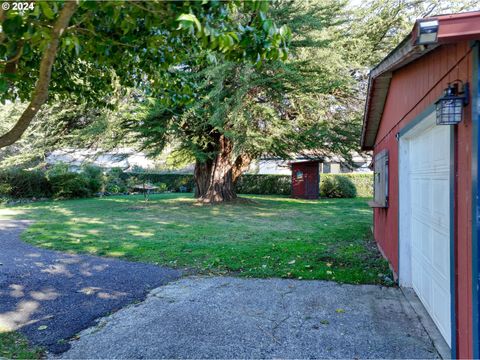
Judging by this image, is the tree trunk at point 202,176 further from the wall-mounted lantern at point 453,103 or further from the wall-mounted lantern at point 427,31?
the wall-mounted lantern at point 427,31

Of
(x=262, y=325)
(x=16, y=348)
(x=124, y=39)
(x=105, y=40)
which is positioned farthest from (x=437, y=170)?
(x=16, y=348)

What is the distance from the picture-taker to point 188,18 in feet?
7.81

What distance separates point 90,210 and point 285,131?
907 centimetres

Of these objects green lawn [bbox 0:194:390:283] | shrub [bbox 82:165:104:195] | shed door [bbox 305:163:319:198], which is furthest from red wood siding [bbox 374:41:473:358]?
shrub [bbox 82:165:104:195]

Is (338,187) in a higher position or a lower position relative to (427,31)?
lower

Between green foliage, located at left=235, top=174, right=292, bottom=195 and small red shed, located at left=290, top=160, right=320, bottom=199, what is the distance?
321cm

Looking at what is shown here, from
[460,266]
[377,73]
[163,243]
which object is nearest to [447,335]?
[460,266]

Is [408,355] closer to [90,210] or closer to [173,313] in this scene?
[173,313]

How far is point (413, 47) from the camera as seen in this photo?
122 inches

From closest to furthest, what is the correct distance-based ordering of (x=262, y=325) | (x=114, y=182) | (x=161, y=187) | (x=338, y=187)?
(x=262, y=325), (x=338, y=187), (x=114, y=182), (x=161, y=187)

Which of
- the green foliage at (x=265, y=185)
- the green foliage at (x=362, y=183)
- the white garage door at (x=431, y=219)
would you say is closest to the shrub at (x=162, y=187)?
the green foliage at (x=265, y=185)

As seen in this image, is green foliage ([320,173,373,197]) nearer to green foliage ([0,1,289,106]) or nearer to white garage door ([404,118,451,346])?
white garage door ([404,118,451,346])

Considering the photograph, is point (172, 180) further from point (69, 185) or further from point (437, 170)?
point (437, 170)

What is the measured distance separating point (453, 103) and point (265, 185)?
25.1 m
